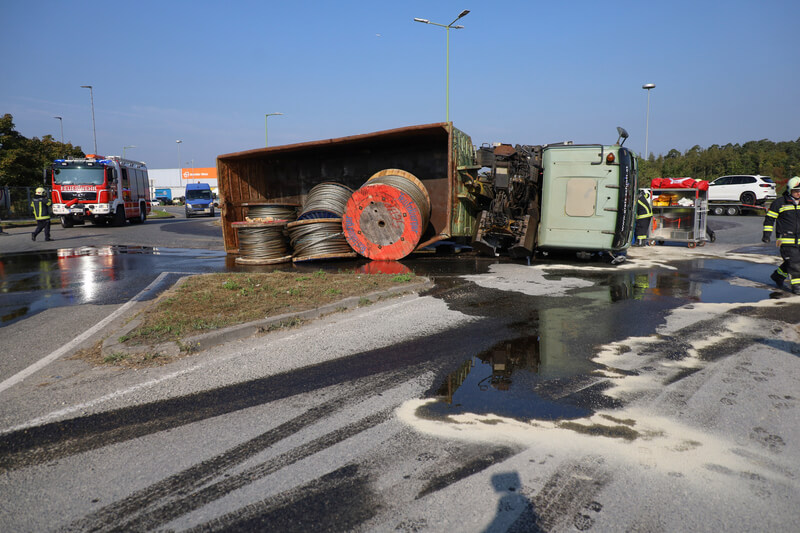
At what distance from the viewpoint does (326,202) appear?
1338 cm

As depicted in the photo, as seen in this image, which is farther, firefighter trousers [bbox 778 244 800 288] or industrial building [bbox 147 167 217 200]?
industrial building [bbox 147 167 217 200]

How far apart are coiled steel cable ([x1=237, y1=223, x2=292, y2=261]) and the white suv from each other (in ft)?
83.8

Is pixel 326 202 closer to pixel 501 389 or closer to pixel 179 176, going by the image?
pixel 501 389

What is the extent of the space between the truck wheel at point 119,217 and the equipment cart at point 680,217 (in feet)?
78.3

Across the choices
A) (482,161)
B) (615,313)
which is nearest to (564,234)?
(482,161)

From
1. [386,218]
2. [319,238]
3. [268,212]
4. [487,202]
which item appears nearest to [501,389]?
[386,218]

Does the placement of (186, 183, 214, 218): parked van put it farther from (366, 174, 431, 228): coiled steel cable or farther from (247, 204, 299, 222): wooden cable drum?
(366, 174, 431, 228): coiled steel cable

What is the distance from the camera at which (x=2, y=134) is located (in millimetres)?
32781

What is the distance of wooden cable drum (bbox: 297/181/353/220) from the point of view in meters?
13.2

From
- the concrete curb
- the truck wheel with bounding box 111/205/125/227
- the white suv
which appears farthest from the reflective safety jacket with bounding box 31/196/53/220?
the white suv

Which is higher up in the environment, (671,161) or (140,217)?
(671,161)

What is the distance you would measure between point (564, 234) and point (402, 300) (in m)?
5.22

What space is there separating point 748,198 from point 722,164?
24137mm

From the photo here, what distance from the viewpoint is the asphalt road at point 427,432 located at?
8.84ft
